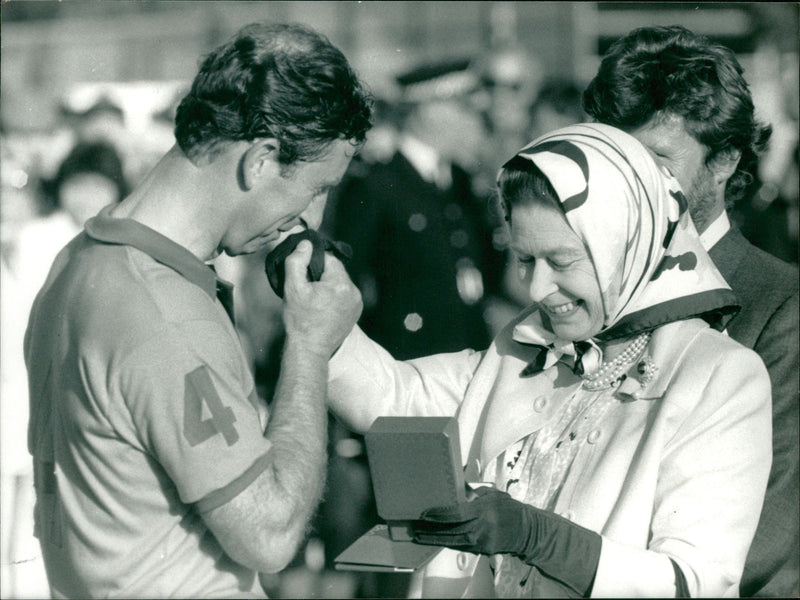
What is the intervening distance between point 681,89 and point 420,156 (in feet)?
5.35

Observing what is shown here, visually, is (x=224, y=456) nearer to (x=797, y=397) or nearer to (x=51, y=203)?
(x=797, y=397)

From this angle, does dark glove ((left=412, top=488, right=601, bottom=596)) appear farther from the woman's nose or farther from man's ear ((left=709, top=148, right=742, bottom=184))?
man's ear ((left=709, top=148, right=742, bottom=184))

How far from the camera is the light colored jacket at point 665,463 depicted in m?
1.85

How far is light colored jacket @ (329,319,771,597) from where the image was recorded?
1850 mm

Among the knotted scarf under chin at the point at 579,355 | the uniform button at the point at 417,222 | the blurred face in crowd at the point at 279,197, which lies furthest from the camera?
the uniform button at the point at 417,222

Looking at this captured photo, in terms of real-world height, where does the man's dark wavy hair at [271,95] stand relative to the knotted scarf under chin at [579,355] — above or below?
above

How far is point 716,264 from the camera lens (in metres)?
2.42

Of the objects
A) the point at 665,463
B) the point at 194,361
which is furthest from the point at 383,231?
the point at 194,361

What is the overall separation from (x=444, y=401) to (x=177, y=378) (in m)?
0.88

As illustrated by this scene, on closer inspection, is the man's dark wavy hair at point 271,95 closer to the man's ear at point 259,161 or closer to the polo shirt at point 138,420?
the man's ear at point 259,161

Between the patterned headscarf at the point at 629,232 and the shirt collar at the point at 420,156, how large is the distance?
175 cm

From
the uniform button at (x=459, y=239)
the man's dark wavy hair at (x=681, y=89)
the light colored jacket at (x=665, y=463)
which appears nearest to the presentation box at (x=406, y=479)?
the light colored jacket at (x=665, y=463)

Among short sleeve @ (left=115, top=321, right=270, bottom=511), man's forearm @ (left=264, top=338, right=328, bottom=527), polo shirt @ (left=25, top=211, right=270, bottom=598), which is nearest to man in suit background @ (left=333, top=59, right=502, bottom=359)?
man's forearm @ (left=264, top=338, right=328, bottom=527)

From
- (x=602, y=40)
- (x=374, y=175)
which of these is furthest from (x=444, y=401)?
(x=602, y=40)
